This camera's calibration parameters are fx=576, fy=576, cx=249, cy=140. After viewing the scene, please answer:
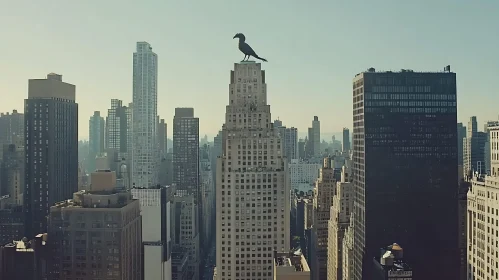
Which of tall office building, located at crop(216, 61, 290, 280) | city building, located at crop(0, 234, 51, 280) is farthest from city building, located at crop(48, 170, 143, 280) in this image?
tall office building, located at crop(216, 61, 290, 280)

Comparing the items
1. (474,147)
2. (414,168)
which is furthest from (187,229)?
(474,147)

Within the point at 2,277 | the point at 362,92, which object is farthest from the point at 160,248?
the point at 362,92

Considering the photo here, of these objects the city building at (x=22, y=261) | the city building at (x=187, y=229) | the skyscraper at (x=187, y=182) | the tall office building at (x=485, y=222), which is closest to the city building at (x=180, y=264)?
the city building at (x=187, y=229)

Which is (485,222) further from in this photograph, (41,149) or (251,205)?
(41,149)

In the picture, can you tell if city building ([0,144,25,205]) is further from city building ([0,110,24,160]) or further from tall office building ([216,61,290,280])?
tall office building ([216,61,290,280])

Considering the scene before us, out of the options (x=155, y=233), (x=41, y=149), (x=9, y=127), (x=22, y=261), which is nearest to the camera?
(x=22, y=261)

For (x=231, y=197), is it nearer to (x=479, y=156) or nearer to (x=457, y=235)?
(x=457, y=235)
